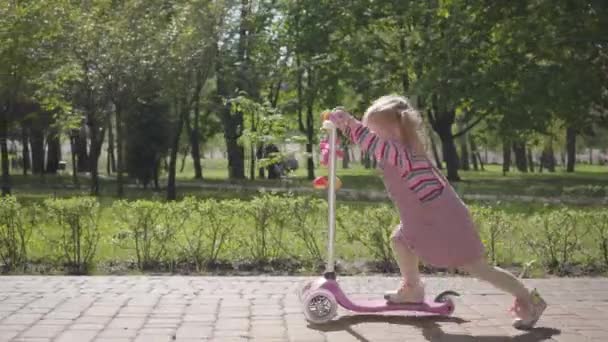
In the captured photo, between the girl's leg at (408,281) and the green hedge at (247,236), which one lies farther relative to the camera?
the green hedge at (247,236)

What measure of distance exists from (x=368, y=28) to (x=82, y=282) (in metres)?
26.4

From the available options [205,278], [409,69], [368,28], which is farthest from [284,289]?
[368,28]

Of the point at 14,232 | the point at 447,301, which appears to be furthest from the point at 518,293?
the point at 14,232

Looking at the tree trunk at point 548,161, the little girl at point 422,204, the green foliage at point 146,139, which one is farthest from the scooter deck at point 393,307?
the tree trunk at point 548,161

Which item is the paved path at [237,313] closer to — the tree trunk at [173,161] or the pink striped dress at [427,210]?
the pink striped dress at [427,210]

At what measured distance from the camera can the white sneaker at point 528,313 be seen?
5164mm

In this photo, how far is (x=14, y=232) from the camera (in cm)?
850

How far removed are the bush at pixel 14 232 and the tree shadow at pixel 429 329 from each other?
4291 millimetres

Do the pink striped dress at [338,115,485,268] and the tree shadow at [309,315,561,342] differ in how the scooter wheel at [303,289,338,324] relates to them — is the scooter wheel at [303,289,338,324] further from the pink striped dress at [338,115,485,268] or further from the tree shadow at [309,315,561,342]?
the pink striped dress at [338,115,485,268]

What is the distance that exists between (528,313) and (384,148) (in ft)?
4.73

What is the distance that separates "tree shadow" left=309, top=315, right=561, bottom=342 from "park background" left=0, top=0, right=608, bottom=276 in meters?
1.65

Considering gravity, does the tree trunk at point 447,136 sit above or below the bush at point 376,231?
above

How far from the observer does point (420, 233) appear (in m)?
5.19

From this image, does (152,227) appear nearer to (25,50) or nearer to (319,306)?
(319,306)
